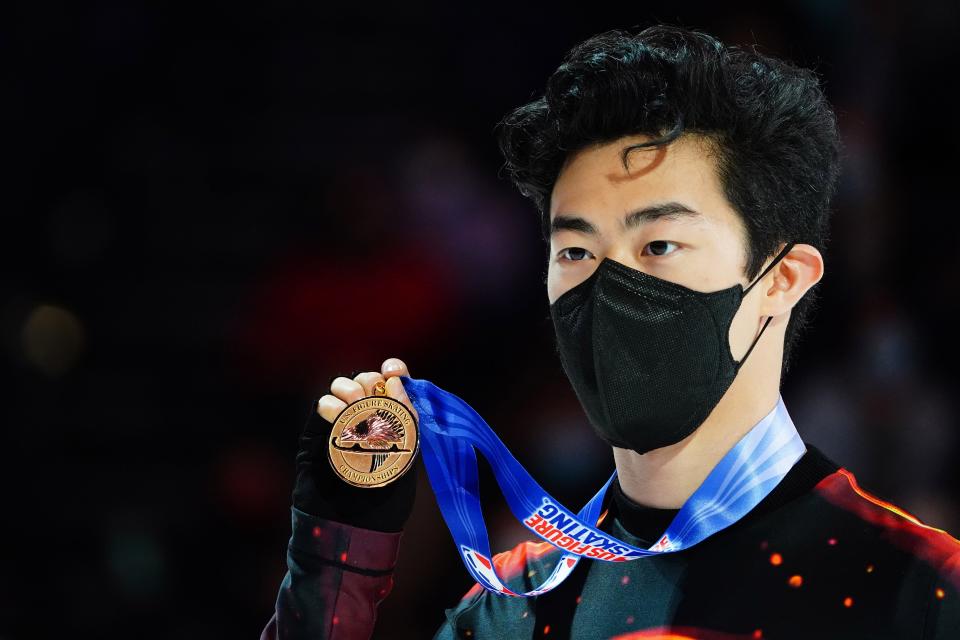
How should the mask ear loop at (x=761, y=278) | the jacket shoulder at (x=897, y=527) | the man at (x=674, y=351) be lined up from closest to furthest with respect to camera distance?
1. the jacket shoulder at (x=897, y=527)
2. the man at (x=674, y=351)
3. the mask ear loop at (x=761, y=278)

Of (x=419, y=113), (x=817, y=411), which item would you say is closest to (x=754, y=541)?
(x=817, y=411)

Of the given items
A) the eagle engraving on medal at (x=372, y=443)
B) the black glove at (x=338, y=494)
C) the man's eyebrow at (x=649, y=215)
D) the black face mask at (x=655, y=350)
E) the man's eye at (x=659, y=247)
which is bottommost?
the black glove at (x=338, y=494)

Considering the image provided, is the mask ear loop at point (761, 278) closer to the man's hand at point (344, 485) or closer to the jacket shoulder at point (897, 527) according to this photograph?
the jacket shoulder at point (897, 527)

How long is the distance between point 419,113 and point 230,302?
1.21 m

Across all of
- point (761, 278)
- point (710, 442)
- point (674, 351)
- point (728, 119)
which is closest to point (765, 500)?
point (710, 442)

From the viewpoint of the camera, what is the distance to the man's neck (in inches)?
95.7

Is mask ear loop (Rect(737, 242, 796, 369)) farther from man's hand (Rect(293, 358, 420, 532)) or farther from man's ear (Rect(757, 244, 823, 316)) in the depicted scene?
man's hand (Rect(293, 358, 420, 532))

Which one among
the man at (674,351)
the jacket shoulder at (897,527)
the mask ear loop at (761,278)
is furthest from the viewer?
the mask ear loop at (761,278)

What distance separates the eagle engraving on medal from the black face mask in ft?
1.39

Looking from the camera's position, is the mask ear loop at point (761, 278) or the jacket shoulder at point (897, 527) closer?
the jacket shoulder at point (897, 527)

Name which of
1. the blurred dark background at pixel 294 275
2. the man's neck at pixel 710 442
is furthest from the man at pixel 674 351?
the blurred dark background at pixel 294 275

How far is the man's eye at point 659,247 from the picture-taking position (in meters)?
2.36

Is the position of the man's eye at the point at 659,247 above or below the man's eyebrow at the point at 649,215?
below

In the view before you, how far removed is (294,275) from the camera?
4781mm
